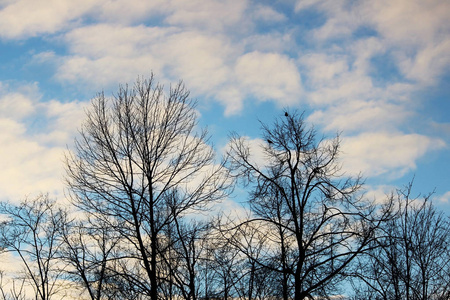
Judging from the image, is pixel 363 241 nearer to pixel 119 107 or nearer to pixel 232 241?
pixel 232 241

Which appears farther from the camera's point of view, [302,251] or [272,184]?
[272,184]

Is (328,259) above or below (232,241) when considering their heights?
below

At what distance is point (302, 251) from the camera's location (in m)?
10.8

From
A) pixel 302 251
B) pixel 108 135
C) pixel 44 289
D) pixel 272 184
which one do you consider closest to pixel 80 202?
pixel 108 135

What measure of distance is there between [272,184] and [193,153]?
8.17 feet

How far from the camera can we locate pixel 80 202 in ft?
38.7

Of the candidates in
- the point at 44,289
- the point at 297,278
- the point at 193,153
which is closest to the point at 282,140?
the point at 193,153

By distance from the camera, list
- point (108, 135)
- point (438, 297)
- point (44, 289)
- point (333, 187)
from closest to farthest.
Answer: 1. point (333, 187)
2. point (108, 135)
3. point (438, 297)
4. point (44, 289)

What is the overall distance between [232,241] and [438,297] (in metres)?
11.0

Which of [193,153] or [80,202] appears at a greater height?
[193,153]

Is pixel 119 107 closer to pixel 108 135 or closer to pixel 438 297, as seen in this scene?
pixel 108 135

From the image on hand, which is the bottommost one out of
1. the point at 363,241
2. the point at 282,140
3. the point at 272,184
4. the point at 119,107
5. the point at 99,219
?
the point at 363,241

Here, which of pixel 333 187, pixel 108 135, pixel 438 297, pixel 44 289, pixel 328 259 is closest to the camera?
pixel 328 259

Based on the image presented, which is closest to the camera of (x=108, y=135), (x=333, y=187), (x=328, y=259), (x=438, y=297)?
(x=328, y=259)
